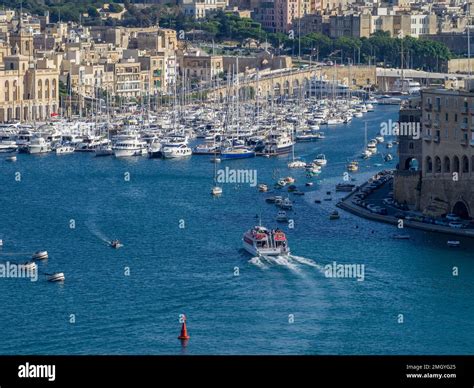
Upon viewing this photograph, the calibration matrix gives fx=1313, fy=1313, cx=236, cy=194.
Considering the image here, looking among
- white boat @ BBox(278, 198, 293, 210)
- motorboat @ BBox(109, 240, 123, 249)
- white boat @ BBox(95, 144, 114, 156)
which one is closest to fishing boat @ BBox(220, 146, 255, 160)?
white boat @ BBox(95, 144, 114, 156)

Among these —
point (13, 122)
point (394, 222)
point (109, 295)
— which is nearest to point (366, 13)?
point (13, 122)

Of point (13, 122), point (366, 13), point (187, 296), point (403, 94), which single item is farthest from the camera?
point (366, 13)

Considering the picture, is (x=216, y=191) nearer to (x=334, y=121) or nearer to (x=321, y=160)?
(x=321, y=160)

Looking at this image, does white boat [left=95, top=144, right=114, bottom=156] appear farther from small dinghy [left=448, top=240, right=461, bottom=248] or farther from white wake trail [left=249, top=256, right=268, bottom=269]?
white wake trail [left=249, top=256, right=268, bottom=269]

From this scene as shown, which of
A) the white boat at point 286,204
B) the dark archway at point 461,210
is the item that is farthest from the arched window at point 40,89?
the dark archway at point 461,210
